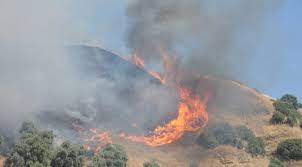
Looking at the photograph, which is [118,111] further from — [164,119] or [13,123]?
[13,123]

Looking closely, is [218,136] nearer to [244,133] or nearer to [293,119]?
[244,133]

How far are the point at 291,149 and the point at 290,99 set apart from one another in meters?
31.4

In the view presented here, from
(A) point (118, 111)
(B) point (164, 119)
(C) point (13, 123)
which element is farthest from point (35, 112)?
(B) point (164, 119)

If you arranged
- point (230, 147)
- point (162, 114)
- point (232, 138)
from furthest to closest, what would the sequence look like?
point (162, 114) < point (232, 138) < point (230, 147)

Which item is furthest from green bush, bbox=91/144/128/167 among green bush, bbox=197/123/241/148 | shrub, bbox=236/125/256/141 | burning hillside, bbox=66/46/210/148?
shrub, bbox=236/125/256/141

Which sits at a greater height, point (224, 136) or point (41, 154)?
point (224, 136)

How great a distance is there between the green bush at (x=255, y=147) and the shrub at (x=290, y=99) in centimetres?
2646

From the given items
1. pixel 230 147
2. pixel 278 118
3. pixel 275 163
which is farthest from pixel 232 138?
pixel 278 118

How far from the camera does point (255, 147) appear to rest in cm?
5638

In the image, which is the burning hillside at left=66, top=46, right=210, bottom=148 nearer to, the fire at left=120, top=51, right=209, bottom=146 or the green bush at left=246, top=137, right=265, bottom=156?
the fire at left=120, top=51, right=209, bottom=146

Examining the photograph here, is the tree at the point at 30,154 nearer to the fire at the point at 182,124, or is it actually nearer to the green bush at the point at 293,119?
the fire at the point at 182,124

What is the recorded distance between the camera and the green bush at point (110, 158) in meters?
44.9

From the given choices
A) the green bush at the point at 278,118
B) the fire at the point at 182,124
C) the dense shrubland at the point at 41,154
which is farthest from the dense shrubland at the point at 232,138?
the dense shrubland at the point at 41,154

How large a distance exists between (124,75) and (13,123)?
104 ft
